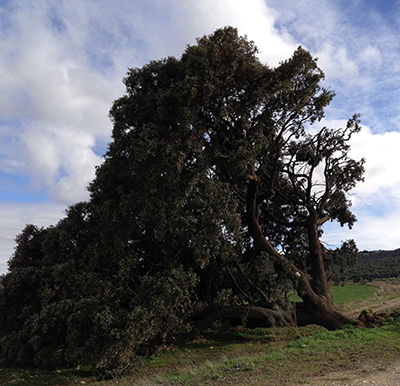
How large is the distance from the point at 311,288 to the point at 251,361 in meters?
7.76

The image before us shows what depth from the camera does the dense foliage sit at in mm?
11648

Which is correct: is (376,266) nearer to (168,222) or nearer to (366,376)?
(168,222)

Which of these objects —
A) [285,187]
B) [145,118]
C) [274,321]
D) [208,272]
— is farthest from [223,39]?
[274,321]

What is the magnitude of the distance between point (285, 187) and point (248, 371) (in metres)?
11.8

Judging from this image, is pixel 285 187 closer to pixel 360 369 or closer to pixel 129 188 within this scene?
pixel 129 188

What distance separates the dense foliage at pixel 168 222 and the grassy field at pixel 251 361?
78 cm

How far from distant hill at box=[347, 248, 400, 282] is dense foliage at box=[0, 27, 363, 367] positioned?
41.4 m

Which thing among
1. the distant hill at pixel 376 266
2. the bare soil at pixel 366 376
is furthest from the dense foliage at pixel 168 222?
the distant hill at pixel 376 266

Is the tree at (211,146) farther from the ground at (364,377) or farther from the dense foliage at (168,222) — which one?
the ground at (364,377)

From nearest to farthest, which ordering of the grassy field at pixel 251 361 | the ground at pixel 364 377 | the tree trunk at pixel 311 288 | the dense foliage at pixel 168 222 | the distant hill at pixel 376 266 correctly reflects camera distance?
the ground at pixel 364 377 → the grassy field at pixel 251 361 → the dense foliage at pixel 168 222 → the tree trunk at pixel 311 288 → the distant hill at pixel 376 266

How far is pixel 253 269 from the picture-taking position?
1502 centimetres

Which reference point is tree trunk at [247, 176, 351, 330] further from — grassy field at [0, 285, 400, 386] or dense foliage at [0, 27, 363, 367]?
grassy field at [0, 285, 400, 386]

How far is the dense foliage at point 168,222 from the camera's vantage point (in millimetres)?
11648

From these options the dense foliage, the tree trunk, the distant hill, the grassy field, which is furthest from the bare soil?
the distant hill
